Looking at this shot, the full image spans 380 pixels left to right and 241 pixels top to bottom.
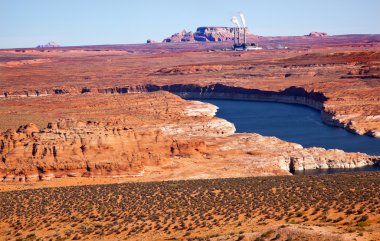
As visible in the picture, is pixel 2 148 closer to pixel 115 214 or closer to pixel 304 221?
pixel 115 214

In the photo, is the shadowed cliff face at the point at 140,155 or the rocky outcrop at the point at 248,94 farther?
the rocky outcrop at the point at 248,94

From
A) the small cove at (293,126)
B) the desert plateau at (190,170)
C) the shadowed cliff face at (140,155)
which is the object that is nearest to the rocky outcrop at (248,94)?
the desert plateau at (190,170)

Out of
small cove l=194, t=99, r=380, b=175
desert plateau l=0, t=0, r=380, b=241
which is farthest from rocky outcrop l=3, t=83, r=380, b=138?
small cove l=194, t=99, r=380, b=175

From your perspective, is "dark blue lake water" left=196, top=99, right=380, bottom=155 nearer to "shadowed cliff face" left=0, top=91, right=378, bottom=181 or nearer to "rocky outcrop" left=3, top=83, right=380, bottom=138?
"rocky outcrop" left=3, top=83, right=380, bottom=138

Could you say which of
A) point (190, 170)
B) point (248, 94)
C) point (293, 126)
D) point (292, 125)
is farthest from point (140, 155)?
point (248, 94)

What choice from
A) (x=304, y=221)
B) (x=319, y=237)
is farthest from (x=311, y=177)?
(x=319, y=237)

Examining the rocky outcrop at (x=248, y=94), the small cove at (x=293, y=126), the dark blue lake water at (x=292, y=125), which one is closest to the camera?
the small cove at (x=293, y=126)

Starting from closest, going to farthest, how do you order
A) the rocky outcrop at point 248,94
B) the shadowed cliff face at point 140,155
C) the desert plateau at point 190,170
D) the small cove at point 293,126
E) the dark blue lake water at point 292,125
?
the desert plateau at point 190,170 < the shadowed cliff face at point 140,155 < the small cove at point 293,126 < the dark blue lake water at point 292,125 < the rocky outcrop at point 248,94

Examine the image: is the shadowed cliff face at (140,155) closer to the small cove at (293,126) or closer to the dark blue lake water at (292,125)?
the small cove at (293,126)
